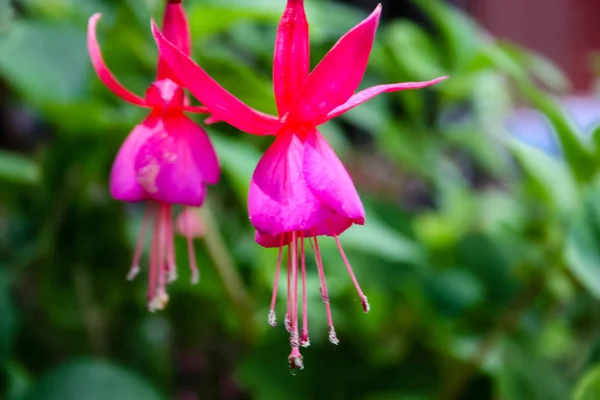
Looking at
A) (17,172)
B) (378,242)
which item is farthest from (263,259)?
(17,172)

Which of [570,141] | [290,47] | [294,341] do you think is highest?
[570,141]

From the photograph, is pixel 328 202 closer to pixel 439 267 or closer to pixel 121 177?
pixel 121 177

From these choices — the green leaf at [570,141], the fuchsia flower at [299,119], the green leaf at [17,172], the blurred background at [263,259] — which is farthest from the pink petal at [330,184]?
the green leaf at [17,172]

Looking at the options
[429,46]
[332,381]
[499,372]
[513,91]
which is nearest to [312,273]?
[332,381]

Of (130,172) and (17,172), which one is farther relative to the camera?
(17,172)

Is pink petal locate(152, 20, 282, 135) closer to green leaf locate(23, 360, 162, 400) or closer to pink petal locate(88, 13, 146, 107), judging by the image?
pink petal locate(88, 13, 146, 107)

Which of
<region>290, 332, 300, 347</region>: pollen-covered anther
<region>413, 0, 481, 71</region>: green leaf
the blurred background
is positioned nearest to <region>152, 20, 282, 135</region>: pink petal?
<region>290, 332, 300, 347</region>: pollen-covered anther

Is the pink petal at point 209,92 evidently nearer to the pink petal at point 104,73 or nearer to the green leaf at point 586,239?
the pink petal at point 104,73

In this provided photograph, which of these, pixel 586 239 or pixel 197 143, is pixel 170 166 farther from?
pixel 586 239

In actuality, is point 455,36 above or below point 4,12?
above
